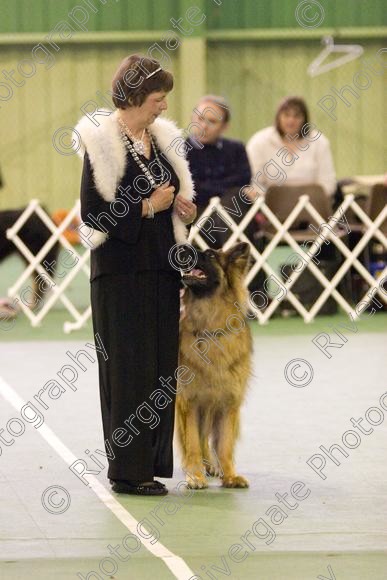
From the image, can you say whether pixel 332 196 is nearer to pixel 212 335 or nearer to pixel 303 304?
pixel 303 304

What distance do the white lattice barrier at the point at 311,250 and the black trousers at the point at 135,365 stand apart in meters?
3.67

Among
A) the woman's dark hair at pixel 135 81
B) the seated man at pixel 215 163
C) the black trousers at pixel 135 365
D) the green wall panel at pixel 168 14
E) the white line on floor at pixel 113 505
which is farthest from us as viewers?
the green wall panel at pixel 168 14

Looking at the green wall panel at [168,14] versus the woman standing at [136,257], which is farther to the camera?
the green wall panel at [168,14]

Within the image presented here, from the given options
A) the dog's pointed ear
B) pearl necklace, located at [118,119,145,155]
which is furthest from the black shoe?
pearl necklace, located at [118,119,145,155]

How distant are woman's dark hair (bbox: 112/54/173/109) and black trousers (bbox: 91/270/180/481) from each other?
1.78ft

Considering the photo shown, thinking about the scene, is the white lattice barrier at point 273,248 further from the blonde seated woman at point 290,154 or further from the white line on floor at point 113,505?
the white line on floor at point 113,505

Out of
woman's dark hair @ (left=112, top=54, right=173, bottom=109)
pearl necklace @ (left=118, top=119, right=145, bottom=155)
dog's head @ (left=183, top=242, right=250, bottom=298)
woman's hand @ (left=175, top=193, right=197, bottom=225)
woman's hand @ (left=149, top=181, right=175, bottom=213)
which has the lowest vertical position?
dog's head @ (left=183, top=242, right=250, bottom=298)

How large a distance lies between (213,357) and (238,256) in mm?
338

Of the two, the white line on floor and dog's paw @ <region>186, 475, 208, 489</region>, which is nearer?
the white line on floor

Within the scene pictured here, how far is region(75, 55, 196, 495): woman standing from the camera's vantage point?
12.2 feet

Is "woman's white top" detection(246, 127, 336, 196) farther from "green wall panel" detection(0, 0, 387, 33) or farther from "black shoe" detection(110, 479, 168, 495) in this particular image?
"green wall panel" detection(0, 0, 387, 33)

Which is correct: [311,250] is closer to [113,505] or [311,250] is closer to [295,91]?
[113,505]

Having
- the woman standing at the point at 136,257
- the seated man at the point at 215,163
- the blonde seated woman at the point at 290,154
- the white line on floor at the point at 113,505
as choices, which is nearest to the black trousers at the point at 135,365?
the woman standing at the point at 136,257

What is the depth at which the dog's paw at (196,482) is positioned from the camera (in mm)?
3936
